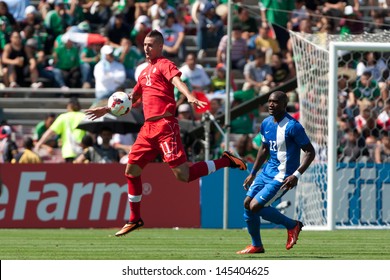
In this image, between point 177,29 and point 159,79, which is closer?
point 159,79

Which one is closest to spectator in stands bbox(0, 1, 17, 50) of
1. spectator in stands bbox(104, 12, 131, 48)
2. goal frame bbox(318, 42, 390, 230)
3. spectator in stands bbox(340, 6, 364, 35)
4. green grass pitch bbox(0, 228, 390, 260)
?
spectator in stands bbox(104, 12, 131, 48)

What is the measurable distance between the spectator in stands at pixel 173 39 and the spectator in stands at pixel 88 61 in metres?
1.51

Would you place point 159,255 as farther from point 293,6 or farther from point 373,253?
point 293,6

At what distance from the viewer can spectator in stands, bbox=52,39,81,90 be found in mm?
27766

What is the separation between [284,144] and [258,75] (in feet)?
40.1

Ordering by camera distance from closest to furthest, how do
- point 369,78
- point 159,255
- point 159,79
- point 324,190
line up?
point 159,255 → point 159,79 → point 324,190 → point 369,78

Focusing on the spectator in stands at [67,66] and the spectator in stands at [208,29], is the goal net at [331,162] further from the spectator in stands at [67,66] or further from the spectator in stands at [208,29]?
the spectator in stands at [67,66]

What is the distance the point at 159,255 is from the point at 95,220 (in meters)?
8.10

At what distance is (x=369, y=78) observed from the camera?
24500 millimetres

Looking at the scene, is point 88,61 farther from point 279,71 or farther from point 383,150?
point 383,150

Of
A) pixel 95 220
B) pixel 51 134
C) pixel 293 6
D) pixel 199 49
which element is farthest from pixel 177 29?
pixel 95 220

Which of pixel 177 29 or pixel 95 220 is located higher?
pixel 177 29

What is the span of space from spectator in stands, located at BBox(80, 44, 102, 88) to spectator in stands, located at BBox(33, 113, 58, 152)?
2.20m

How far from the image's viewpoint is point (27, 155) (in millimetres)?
23234
